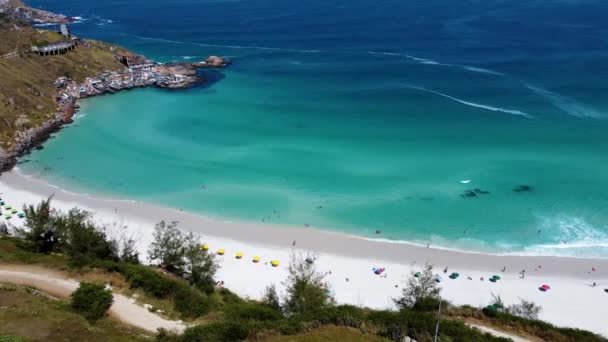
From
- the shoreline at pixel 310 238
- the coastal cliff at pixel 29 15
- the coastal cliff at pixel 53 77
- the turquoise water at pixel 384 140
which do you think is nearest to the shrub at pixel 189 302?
the shoreline at pixel 310 238

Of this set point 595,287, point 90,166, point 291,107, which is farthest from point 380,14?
point 595,287

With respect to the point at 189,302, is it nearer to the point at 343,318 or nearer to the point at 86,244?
the point at 343,318

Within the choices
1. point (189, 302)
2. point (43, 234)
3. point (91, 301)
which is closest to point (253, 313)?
point (189, 302)

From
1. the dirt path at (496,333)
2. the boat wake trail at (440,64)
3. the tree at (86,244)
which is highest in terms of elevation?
the boat wake trail at (440,64)

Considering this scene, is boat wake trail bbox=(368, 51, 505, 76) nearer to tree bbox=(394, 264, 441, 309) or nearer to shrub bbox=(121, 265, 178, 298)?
tree bbox=(394, 264, 441, 309)

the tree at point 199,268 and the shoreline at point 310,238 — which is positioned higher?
the shoreline at point 310,238

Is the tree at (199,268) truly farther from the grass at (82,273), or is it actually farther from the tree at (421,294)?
the tree at (421,294)
